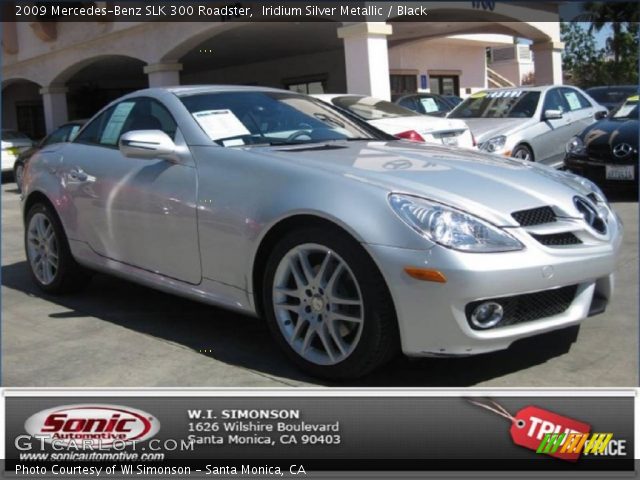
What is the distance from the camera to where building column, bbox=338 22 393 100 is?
1235 centimetres

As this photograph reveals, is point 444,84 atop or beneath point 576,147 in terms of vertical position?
atop

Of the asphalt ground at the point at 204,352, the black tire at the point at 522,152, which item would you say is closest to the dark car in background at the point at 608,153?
the black tire at the point at 522,152

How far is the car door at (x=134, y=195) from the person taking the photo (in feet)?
12.8

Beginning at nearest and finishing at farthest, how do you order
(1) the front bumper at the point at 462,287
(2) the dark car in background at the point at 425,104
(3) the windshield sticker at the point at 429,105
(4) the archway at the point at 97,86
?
(1) the front bumper at the point at 462,287 → (2) the dark car in background at the point at 425,104 → (3) the windshield sticker at the point at 429,105 → (4) the archway at the point at 97,86

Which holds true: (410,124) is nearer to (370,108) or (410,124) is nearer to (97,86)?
(370,108)

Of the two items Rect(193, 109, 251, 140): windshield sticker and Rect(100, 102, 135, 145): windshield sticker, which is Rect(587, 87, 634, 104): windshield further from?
Rect(193, 109, 251, 140): windshield sticker

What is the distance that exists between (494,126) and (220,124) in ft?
19.9

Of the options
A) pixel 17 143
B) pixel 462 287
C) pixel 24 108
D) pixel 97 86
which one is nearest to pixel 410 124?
pixel 462 287

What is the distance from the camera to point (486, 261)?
295 cm

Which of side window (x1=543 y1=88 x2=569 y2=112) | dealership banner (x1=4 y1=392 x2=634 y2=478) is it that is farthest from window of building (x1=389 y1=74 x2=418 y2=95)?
dealership banner (x1=4 y1=392 x2=634 y2=478)

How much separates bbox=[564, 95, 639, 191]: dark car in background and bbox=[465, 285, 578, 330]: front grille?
206 inches

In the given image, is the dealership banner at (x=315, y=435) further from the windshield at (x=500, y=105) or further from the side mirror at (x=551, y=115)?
the windshield at (x=500, y=105)

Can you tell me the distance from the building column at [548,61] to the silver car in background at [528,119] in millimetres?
7938

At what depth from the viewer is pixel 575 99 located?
10758mm
